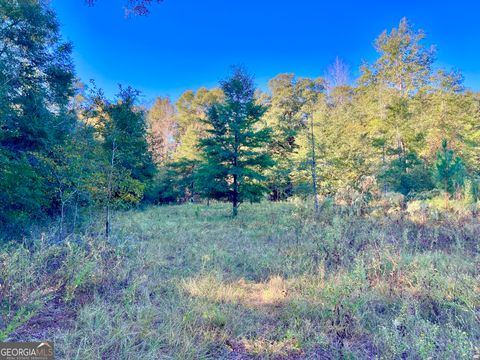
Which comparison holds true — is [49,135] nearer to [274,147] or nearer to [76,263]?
[76,263]

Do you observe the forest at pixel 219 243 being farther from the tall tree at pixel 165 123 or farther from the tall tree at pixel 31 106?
the tall tree at pixel 165 123

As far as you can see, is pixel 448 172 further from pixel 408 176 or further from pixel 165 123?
pixel 165 123

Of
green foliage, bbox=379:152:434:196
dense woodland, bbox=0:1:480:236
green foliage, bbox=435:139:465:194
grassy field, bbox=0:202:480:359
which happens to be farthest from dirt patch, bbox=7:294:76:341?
green foliage, bbox=379:152:434:196

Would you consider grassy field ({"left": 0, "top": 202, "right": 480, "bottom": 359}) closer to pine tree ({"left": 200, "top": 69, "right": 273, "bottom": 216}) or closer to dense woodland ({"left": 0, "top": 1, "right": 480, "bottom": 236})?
dense woodland ({"left": 0, "top": 1, "right": 480, "bottom": 236})

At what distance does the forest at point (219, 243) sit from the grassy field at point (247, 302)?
0.07 feet

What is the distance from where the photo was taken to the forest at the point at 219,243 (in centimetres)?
243

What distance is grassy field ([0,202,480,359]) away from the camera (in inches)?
89.2

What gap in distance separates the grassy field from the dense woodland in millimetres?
2002

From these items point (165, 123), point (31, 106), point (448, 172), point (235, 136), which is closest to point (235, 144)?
point (235, 136)

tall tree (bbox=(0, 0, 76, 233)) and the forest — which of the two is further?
tall tree (bbox=(0, 0, 76, 233))

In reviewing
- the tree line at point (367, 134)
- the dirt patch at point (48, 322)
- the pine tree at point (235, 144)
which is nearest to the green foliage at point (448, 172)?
the tree line at point (367, 134)

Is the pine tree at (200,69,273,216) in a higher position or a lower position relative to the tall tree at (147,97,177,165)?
lower

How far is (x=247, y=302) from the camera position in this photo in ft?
10.5

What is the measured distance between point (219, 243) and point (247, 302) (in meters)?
3.06
